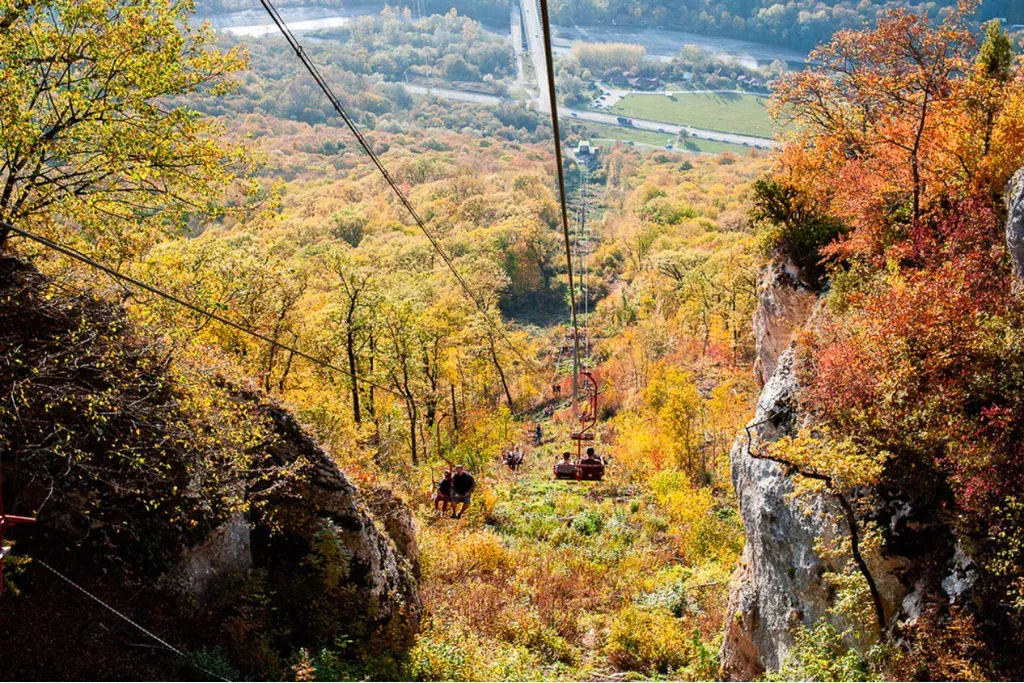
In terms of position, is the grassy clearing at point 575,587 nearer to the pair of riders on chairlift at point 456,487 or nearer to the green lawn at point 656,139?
the pair of riders on chairlift at point 456,487

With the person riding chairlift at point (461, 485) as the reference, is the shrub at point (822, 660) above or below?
below

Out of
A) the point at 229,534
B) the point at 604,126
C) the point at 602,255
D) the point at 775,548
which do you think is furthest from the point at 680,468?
the point at 604,126

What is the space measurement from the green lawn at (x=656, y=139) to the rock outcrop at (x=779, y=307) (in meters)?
164

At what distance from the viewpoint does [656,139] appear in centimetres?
19288

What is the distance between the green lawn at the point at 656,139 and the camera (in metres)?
186

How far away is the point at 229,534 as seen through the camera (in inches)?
561

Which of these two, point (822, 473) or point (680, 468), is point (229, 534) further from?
point (680, 468)

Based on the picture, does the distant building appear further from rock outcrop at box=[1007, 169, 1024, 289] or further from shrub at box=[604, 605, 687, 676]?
rock outcrop at box=[1007, 169, 1024, 289]

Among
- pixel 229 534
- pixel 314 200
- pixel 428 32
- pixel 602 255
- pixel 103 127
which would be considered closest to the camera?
pixel 103 127

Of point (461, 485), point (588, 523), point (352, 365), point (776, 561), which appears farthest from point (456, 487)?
point (588, 523)

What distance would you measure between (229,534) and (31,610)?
4067 mm

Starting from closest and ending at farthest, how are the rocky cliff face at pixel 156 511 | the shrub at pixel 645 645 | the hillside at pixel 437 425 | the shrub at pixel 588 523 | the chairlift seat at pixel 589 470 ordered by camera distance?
the rocky cliff face at pixel 156 511, the hillside at pixel 437 425, the chairlift seat at pixel 589 470, the shrub at pixel 645 645, the shrub at pixel 588 523

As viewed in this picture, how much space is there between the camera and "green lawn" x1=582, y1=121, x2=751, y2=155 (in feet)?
610

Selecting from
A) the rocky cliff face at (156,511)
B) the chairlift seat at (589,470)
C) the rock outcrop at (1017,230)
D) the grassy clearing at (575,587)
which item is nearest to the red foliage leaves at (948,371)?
the rock outcrop at (1017,230)
